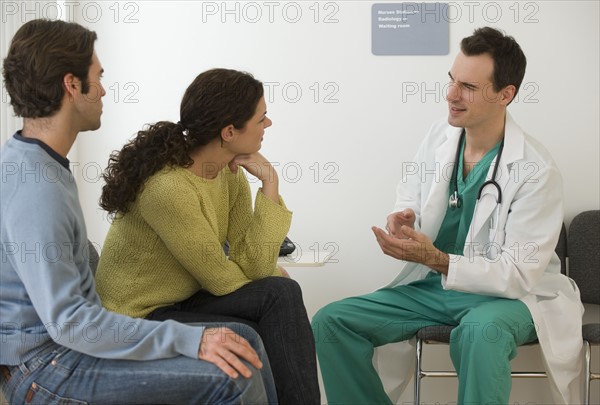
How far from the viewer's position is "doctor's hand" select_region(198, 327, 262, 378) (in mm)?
1505

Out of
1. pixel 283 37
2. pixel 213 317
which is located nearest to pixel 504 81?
pixel 283 37

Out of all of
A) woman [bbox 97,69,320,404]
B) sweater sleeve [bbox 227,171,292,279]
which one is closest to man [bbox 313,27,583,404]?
sweater sleeve [bbox 227,171,292,279]

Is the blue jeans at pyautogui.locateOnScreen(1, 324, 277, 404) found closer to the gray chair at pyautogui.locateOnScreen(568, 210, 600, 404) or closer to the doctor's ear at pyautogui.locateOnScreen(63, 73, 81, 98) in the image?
the doctor's ear at pyautogui.locateOnScreen(63, 73, 81, 98)

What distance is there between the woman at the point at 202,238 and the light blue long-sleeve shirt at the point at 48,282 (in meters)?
0.38

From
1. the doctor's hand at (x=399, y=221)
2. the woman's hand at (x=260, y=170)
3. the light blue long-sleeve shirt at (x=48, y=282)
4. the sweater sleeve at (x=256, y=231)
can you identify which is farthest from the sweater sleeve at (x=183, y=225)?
the doctor's hand at (x=399, y=221)

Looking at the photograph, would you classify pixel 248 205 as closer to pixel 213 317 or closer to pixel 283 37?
pixel 213 317

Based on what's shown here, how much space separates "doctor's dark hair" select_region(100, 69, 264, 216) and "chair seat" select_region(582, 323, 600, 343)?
1247 millimetres

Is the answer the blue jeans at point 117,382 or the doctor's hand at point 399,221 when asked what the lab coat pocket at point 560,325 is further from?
the blue jeans at point 117,382

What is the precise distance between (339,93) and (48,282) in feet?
5.87

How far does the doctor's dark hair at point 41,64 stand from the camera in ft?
5.01

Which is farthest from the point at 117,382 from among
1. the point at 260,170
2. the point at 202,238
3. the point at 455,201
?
the point at 455,201

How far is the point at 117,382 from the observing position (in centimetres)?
148

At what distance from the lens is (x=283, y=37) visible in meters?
3.04

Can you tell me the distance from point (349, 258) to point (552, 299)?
82 cm
